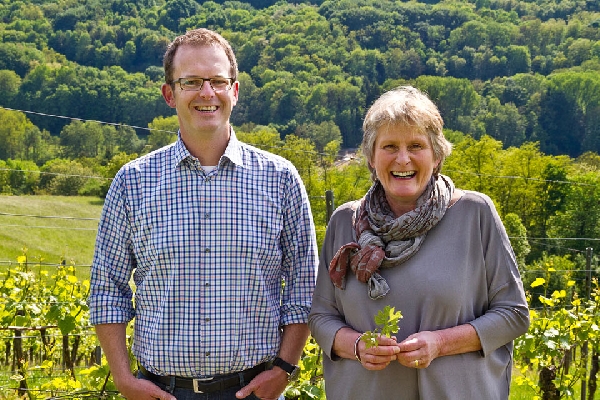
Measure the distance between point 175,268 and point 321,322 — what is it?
0.53 meters

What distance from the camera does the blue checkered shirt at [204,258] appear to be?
261cm

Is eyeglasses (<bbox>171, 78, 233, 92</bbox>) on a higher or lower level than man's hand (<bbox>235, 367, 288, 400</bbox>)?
higher

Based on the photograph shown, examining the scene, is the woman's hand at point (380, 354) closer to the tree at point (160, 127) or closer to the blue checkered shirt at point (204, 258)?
A: the blue checkered shirt at point (204, 258)

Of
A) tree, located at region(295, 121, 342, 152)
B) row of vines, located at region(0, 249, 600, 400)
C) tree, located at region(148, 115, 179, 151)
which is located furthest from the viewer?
tree, located at region(295, 121, 342, 152)

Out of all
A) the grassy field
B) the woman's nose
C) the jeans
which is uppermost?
the woman's nose

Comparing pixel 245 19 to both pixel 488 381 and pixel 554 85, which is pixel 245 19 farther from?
pixel 488 381

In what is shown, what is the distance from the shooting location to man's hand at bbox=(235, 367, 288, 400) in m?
2.62

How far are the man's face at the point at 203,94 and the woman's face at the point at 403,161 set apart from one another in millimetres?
569

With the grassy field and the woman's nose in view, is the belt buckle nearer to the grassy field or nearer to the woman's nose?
the woman's nose

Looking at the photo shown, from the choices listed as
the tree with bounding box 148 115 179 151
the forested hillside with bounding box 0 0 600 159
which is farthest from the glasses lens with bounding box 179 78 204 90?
the tree with bounding box 148 115 179 151

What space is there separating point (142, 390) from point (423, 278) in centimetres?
104

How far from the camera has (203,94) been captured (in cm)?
261

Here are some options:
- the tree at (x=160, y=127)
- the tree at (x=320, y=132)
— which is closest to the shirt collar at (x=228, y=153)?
the tree at (x=160, y=127)

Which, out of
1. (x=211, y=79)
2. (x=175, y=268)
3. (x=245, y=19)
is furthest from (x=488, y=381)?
(x=245, y=19)
